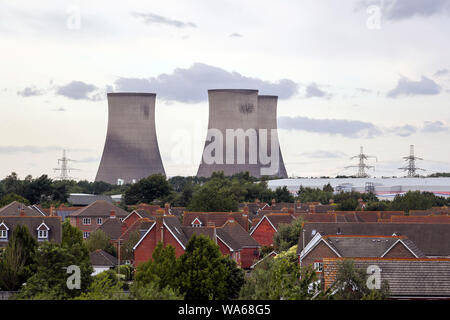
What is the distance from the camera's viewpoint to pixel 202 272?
84.5ft

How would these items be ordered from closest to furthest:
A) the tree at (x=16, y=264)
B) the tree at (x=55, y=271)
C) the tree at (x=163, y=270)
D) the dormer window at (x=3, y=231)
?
the tree at (x=55, y=271), the tree at (x=163, y=270), the tree at (x=16, y=264), the dormer window at (x=3, y=231)

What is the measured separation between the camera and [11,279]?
30.2 metres

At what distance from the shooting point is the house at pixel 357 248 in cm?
2994

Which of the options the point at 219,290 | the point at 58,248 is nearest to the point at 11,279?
the point at 58,248

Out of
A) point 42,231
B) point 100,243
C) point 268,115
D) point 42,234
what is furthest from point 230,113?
point 42,234

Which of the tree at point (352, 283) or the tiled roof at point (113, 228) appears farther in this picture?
the tiled roof at point (113, 228)

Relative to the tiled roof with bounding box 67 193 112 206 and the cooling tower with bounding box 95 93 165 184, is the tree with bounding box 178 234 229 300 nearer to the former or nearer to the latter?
the cooling tower with bounding box 95 93 165 184

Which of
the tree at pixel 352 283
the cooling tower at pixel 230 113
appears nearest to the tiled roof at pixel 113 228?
the tree at pixel 352 283

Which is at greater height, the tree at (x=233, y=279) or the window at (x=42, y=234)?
the window at (x=42, y=234)

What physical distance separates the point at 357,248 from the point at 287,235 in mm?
15284

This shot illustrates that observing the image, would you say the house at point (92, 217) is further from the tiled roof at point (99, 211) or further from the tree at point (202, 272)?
the tree at point (202, 272)

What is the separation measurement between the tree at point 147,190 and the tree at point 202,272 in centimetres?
5976

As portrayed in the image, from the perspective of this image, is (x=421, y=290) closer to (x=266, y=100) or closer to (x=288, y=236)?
(x=288, y=236)
